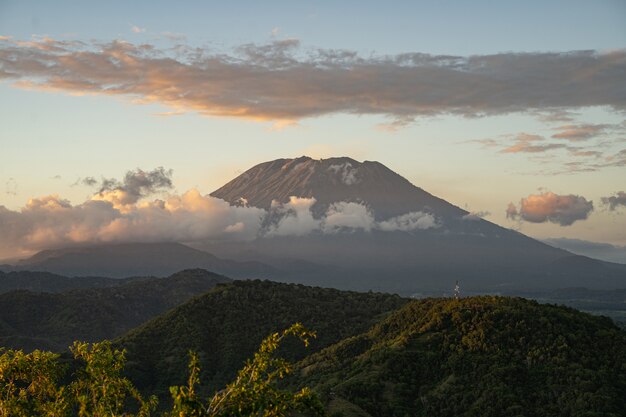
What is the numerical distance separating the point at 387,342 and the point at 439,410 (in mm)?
23814

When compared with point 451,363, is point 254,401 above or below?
above

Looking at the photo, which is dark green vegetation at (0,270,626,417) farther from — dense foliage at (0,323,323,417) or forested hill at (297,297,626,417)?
dense foliage at (0,323,323,417)

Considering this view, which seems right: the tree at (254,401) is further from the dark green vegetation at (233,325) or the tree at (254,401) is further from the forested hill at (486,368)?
the dark green vegetation at (233,325)

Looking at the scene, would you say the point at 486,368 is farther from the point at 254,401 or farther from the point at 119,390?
the point at 254,401

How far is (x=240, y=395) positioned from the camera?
22812mm

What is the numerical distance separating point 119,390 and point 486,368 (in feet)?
235

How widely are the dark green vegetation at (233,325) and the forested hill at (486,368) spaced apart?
3220 cm

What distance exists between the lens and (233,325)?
506 feet

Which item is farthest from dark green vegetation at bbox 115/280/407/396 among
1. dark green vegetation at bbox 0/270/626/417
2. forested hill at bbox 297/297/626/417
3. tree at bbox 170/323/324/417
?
tree at bbox 170/323/324/417

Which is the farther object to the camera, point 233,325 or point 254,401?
point 233,325

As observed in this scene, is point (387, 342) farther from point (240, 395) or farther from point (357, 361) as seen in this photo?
point (240, 395)

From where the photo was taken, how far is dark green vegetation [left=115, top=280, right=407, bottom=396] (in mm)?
137125

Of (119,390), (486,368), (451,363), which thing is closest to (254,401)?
(119,390)

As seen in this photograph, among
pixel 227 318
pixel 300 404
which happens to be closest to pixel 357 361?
pixel 227 318
